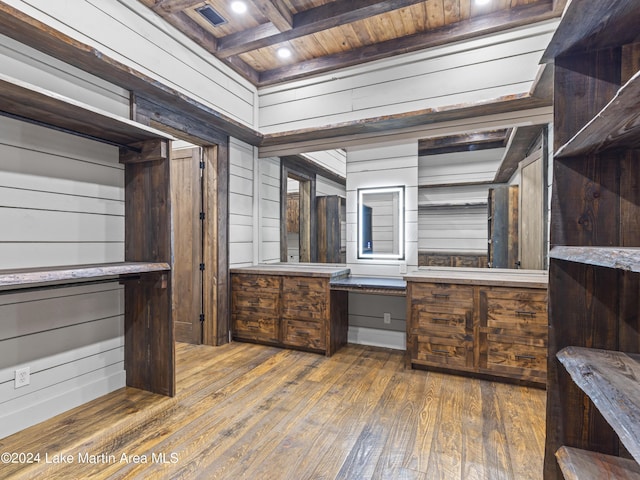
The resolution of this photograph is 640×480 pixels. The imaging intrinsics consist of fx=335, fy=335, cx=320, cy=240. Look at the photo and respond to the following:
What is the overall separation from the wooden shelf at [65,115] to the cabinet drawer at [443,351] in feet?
9.15

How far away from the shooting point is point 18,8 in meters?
2.01

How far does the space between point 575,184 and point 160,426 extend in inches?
106

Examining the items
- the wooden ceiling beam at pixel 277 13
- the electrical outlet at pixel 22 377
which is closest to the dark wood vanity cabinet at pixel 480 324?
the wooden ceiling beam at pixel 277 13

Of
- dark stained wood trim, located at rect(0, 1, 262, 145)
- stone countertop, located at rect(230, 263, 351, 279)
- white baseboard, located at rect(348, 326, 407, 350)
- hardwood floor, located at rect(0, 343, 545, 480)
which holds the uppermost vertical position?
dark stained wood trim, located at rect(0, 1, 262, 145)

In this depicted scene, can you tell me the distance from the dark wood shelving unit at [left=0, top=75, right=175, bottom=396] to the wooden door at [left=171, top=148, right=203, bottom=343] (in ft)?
3.65

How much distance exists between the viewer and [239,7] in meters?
2.86

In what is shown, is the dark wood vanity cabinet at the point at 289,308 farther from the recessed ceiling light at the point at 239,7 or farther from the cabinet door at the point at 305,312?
the recessed ceiling light at the point at 239,7

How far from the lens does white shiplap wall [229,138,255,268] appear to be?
13.1ft

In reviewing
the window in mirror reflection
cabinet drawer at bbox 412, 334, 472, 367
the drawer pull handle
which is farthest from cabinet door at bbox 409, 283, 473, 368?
the window in mirror reflection

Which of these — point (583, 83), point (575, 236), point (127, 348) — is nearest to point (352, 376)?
point (127, 348)

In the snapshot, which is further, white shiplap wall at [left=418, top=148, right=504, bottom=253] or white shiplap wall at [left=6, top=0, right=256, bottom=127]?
white shiplap wall at [left=418, top=148, right=504, bottom=253]

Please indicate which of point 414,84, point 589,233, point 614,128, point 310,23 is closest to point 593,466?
point 589,233

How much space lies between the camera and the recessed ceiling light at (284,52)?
Result: 3.58m

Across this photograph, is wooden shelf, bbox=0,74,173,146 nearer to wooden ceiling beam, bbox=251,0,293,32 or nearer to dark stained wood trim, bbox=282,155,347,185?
wooden ceiling beam, bbox=251,0,293,32
